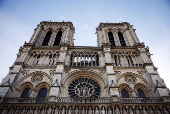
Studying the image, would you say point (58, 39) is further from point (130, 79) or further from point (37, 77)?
point (130, 79)

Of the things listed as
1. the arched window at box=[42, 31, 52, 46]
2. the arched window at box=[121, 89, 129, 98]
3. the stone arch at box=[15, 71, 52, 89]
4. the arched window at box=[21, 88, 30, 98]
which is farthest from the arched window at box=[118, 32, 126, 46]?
the arched window at box=[21, 88, 30, 98]

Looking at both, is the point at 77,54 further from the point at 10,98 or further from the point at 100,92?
the point at 10,98

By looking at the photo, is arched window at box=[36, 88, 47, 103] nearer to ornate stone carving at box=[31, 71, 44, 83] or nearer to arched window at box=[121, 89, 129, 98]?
ornate stone carving at box=[31, 71, 44, 83]

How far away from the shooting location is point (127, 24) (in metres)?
28.2

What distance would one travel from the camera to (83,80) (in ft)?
58.2

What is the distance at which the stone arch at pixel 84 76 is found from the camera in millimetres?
16578

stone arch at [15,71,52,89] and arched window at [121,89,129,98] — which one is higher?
stone arch at [15,71,52,89]

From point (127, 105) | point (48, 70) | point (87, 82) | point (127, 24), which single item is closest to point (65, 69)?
point (48, 70)

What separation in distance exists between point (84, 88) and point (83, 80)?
1.39m

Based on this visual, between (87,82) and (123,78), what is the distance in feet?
13.6

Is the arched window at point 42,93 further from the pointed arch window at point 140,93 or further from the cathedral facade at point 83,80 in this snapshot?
the pointed arch window at point 140,93

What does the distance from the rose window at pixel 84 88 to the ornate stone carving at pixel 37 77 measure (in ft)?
11.5

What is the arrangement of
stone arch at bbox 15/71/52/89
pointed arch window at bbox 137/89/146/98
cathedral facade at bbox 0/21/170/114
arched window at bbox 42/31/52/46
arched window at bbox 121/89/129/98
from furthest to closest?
arched window at bbox 42/31/52/46, stone arch at bbox 15/71/52/89, arched window at bbox 121/89/129/98, pointed arch window at bbox 137/89/146/98, cathedral facade at bbox 0/21/170/114

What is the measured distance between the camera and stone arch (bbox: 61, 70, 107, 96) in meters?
16.6
